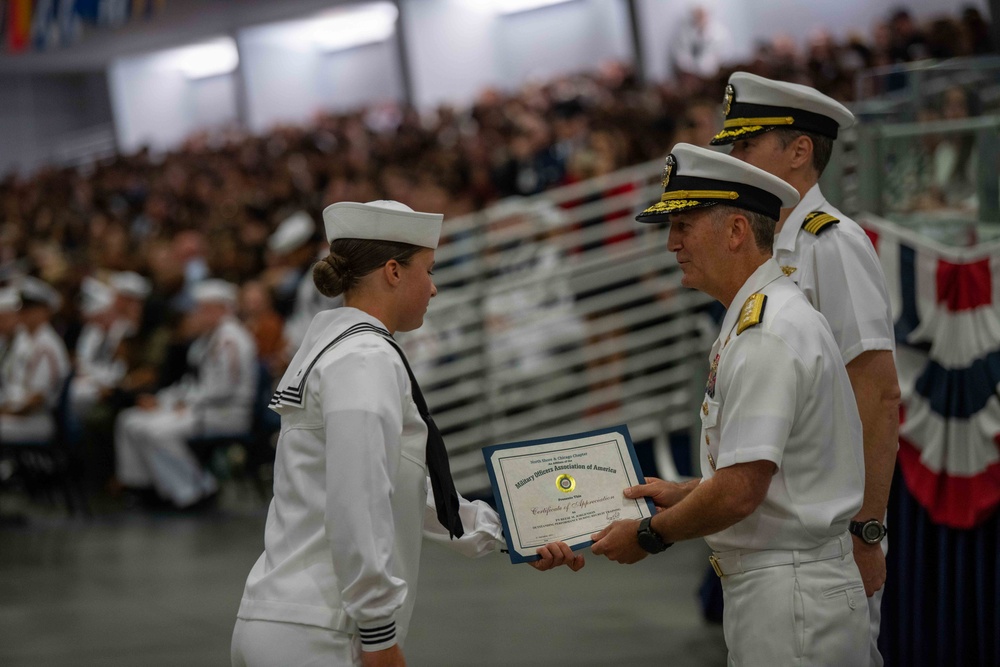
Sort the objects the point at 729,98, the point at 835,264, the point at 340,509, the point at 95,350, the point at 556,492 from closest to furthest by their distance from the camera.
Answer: the point at 340,509
the point at 556,492
the point at 835,264
the point at 729,98
the point at 95,350

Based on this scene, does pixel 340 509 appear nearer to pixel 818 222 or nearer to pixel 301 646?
pixel 301 646

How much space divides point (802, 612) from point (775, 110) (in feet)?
3.73

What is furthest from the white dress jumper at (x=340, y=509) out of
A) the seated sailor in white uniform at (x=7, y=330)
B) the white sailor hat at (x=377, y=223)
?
the seated sailor in white uniform at (x=7, y=330)

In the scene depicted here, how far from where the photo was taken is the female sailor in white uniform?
5.93 ft

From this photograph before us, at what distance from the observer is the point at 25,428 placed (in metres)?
A: 7.85

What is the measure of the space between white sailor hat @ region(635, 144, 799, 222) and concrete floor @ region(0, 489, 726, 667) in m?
2.44

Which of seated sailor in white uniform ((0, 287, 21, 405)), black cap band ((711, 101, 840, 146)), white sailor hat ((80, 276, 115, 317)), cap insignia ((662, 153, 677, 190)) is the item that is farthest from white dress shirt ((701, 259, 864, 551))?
white sailor hat ((80, 276, 115, 317))

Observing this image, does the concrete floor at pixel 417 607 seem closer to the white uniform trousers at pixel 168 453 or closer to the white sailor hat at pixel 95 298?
the white uniform trousers at pixel 168 453

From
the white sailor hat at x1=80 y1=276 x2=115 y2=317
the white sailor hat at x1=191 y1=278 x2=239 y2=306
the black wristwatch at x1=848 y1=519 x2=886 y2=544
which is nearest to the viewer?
the black wristwatch at x1=848 y1=519 x2=886 y2=544

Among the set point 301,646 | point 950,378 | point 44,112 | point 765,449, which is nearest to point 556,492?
point 765,449

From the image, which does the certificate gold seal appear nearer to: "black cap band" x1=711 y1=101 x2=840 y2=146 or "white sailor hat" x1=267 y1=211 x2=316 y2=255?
"black cap band" x1=711 y1=101 x2=840 y2=146

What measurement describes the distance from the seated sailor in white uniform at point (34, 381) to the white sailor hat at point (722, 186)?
6.48 meters

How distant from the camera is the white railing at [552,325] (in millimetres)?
6352

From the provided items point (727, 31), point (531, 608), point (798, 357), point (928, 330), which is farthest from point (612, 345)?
point (727, 31)
